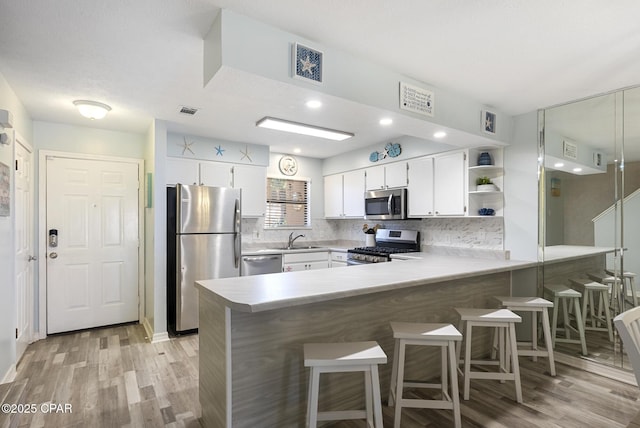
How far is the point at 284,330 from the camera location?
6.66 ft

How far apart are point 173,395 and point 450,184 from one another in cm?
331

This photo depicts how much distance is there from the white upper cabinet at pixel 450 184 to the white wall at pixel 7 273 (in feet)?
13.1

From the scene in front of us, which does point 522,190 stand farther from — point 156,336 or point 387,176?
point 156,336

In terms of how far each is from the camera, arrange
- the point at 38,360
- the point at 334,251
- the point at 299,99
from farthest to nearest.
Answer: the point at 334,251, the point at 38,360, the point at 299,99

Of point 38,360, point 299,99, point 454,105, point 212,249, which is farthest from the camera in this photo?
point 212,249

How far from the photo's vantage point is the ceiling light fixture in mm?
3070

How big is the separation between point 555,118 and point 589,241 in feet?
3.83

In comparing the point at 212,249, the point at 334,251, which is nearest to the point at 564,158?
the point at 334,251

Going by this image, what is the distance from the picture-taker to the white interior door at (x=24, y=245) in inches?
123

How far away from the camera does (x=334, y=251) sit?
17.1 feet

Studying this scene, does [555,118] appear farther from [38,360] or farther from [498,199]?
[38,360]

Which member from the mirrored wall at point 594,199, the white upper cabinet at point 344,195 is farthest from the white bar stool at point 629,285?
the white upper cabinet at point 344,195

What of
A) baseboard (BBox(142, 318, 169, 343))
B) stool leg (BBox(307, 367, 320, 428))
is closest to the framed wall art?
stool leg (BBox(307, 367, 320, 428))
